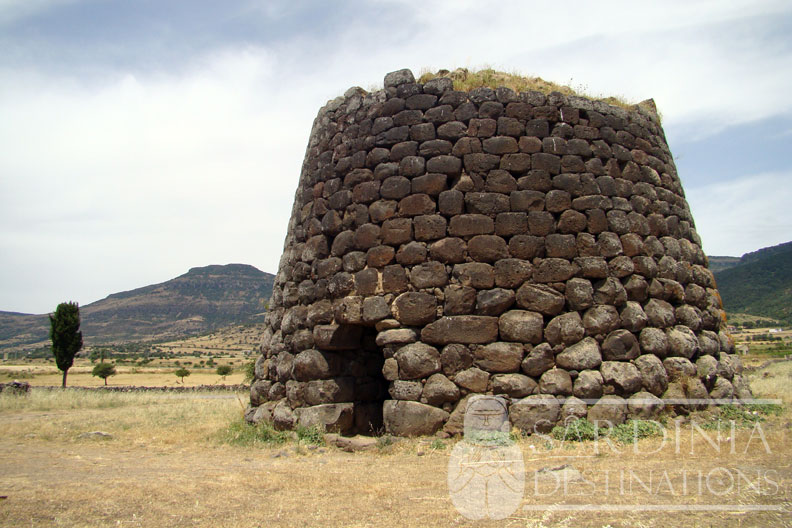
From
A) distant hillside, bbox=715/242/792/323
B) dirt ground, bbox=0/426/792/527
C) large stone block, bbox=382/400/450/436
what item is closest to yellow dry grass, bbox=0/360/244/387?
dirt ground, bbox=0/426/792/527

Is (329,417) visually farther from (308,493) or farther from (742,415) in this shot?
(742,415)

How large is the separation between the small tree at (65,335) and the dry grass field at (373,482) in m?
25.7

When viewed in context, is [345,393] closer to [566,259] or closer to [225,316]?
[566,259]

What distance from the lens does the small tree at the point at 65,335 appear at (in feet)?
97.9

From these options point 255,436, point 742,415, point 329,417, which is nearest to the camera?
point 742,415

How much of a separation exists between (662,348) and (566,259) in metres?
1.62

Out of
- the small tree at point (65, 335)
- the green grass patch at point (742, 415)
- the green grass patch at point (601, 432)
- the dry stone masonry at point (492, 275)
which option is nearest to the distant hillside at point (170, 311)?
the small tree at point (65, 335)

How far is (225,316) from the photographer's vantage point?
395ft

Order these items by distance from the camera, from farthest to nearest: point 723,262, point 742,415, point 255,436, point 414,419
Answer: point 723,262
point 255,436
point 742,415
point 414,419

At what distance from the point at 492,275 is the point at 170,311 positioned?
127 meters

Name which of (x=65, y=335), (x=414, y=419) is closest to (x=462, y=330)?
(x=414, y=419)

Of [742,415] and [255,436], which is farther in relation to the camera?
[255,436]

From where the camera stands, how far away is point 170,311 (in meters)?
122

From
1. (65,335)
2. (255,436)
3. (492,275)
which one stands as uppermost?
(492,275)
